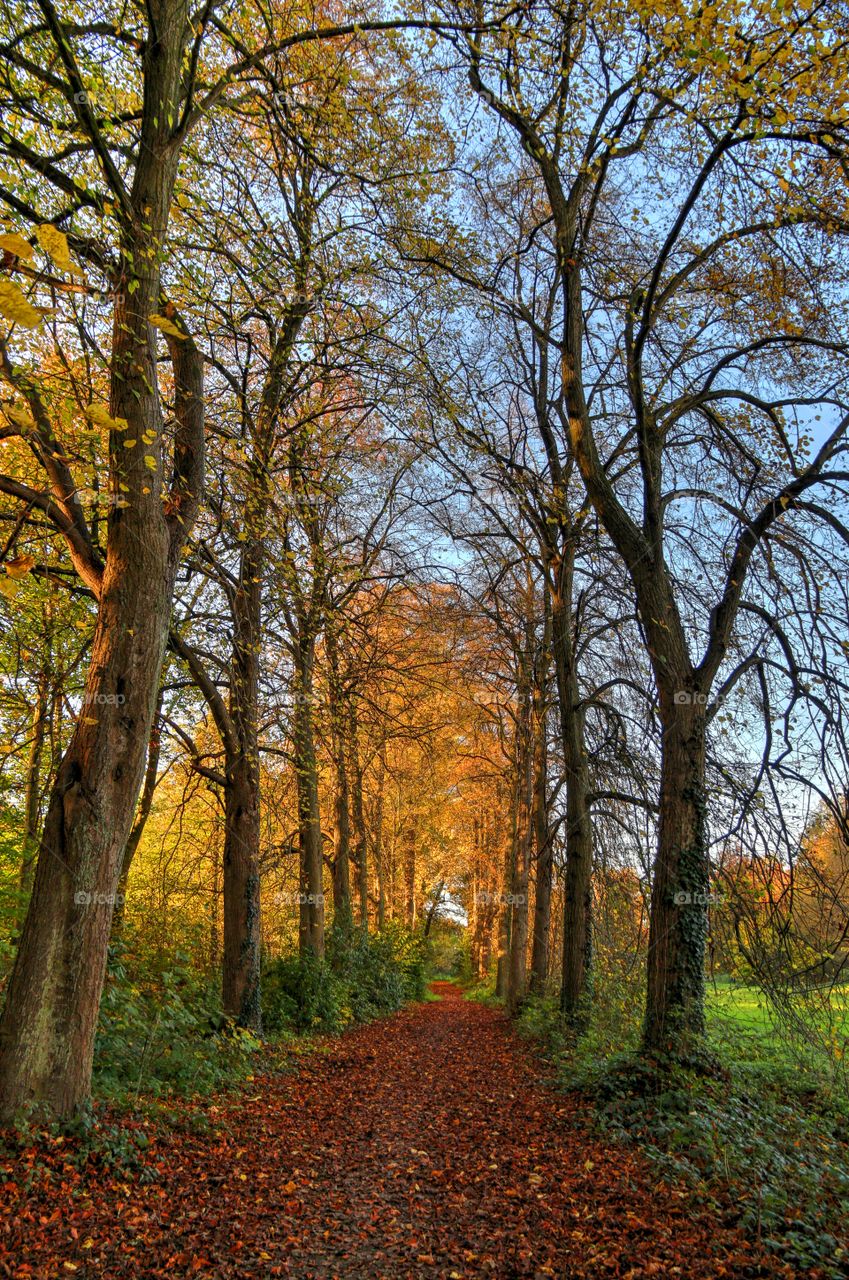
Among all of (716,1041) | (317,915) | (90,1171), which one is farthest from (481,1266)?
(317,915)

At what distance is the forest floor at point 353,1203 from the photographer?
10.9 feet

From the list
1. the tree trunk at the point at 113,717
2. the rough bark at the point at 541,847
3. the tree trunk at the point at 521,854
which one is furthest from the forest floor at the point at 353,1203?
the tree trunk at the point at 521,854

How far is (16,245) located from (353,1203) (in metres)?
5.25

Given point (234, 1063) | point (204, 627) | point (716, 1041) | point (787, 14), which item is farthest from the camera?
point (204, 627)

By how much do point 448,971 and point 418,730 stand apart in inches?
1251

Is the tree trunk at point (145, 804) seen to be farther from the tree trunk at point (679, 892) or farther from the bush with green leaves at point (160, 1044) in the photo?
the tree trunk at point (679, 892)

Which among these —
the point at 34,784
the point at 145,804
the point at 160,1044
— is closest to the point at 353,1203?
the point at 160,1044

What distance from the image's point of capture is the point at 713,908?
6.73m

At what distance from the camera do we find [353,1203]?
4289mm

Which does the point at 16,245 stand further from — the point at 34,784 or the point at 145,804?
the point at 145,804

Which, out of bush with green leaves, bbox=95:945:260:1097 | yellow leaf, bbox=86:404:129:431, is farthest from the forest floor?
yellow leaf, bbox=86:404:129:431

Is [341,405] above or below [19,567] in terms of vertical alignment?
above

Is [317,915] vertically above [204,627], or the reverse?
[204,627]

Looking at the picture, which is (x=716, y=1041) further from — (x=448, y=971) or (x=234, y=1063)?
(x=448, y=971)
